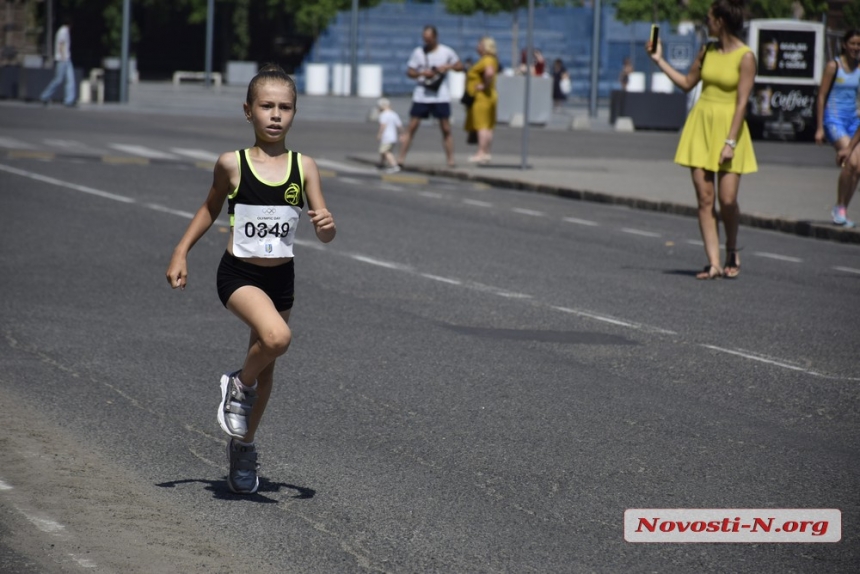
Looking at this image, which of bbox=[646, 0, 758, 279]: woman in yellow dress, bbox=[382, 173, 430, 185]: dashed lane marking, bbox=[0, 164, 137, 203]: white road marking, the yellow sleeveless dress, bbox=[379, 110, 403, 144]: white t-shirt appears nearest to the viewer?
bbox=[646, 0, 758, 279]: woman in yellow dress

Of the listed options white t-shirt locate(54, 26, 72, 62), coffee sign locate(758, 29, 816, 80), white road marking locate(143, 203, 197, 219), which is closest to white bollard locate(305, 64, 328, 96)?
white t-shirt locate(54, 26, 72, 62)

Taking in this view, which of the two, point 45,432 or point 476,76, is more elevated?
point 476,76

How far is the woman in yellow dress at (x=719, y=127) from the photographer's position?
11398 mm

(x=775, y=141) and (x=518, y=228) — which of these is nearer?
(x=518, y=228)

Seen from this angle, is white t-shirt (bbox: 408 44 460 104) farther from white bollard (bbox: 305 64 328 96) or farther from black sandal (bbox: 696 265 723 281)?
white bollard (bbox: 305 64 328 96)

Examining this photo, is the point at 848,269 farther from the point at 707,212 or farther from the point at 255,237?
the point at 255,237

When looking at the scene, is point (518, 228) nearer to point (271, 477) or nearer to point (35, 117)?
point (271, 477)

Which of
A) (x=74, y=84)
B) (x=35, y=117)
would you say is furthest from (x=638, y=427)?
(x=74, y=84)

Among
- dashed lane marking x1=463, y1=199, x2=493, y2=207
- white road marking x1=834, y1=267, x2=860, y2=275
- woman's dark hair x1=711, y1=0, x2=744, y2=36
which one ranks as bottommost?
white road marking x1=834, y1=267, x2=860, y2=275

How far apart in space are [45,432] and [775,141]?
31.5 m

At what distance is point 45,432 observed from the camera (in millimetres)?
6207

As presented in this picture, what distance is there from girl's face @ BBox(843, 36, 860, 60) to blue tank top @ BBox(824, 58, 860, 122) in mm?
112

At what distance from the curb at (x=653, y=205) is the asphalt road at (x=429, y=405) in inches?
56.7

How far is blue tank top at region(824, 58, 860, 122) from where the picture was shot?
590 inches
